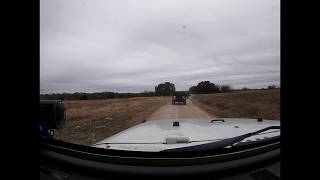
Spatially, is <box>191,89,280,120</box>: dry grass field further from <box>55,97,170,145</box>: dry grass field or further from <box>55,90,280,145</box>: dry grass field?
<box>55,97,170,145</box>: dry grass field

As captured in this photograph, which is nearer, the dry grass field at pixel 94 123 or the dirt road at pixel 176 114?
the dry grass field at pixel 94 123

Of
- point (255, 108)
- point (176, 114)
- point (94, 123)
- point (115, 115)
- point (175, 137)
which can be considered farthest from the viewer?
point (255, 108)

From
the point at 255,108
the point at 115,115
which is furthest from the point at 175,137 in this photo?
the point at 255,108

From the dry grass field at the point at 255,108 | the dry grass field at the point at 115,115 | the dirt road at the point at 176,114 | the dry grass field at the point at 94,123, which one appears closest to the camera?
the dry grass field at the point at 255,108

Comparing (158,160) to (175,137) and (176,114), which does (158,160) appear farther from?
(176,114)

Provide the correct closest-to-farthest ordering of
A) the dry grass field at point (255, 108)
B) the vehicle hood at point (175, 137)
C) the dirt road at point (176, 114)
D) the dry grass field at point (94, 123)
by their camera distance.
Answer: the vehicle hood at point (175, 137), the dry grass field at point (255, 108), the dry grass field at point (94, 123), the dirt road at point (176, 114)

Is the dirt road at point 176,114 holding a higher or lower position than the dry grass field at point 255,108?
lower

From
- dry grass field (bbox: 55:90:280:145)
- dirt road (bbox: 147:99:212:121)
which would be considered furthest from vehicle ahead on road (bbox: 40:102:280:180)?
dirt road (bbox: 147:99:212:121)

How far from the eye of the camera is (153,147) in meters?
3.05

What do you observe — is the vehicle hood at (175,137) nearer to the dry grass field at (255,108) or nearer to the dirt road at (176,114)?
the dry grass field at (255,108)

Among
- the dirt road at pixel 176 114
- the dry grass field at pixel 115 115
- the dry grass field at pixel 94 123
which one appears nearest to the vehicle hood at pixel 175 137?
the dry grass field at pixel 115 115
